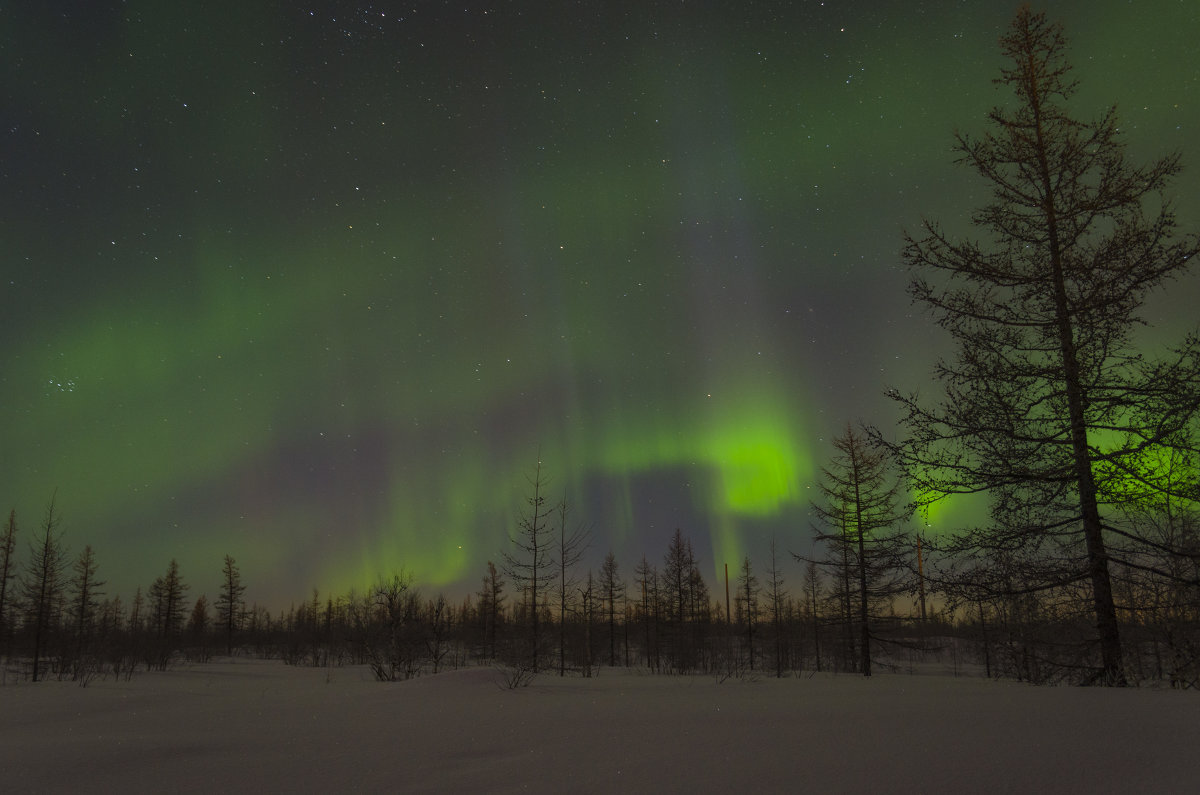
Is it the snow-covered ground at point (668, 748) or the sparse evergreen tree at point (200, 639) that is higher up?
the snow-covered ground at point (668, 748)

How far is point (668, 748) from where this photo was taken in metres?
3.87

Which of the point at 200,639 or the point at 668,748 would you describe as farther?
the point at 200,639

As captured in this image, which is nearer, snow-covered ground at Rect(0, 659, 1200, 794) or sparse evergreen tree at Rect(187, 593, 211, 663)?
snow-covered ground at Rect(0, 659, 1200, 794)

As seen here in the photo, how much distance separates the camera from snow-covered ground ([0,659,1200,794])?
10.1 feet

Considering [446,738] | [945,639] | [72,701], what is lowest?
[945,639]

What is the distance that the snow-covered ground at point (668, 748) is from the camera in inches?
121

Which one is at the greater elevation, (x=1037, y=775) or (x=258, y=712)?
(x=1037, y=775)

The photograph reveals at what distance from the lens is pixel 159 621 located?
63438 mm

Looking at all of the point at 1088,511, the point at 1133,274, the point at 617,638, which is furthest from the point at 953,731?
the point at 617,638

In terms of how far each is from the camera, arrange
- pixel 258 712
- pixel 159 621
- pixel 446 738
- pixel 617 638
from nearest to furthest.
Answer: pixel 446 738, pixel 258 712, pixel 159 621, pixel 617 638

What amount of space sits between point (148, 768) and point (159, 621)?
75.1 metres

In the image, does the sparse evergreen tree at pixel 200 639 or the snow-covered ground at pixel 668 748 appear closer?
the snow-covered ground at pixel 668 748

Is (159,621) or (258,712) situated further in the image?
(159,621)

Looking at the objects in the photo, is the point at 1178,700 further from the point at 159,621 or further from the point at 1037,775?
the point at 159,621
